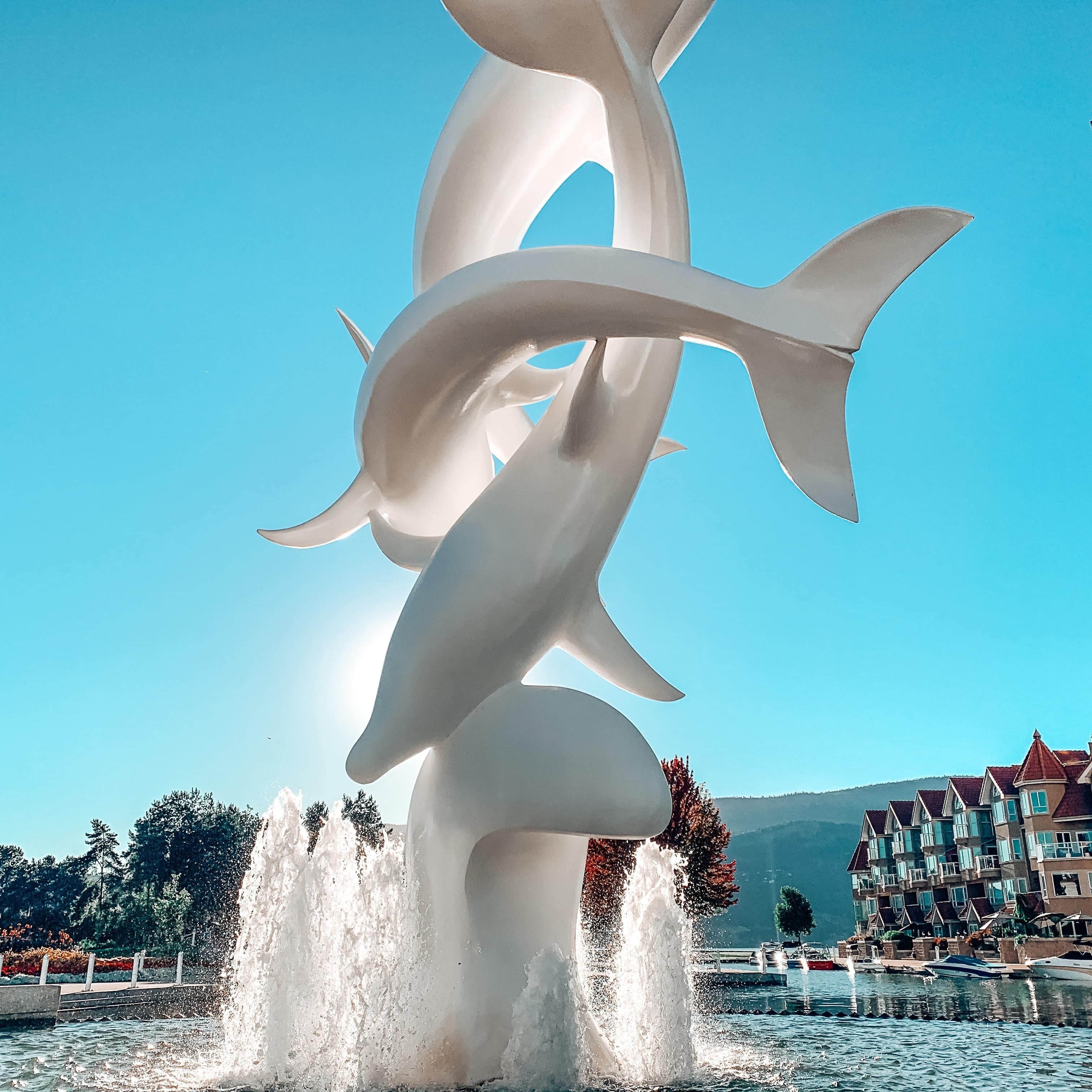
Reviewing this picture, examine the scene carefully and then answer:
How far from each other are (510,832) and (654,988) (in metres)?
2.66

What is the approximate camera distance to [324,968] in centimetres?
893

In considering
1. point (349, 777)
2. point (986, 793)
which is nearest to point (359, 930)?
point (349, 777)

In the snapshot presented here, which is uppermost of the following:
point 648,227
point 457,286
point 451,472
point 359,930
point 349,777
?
point 648,227

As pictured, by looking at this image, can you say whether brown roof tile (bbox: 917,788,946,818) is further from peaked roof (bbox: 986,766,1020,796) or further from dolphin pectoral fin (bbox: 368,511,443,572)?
dolphin pectoral fin (bbox: 368,511,443,572)

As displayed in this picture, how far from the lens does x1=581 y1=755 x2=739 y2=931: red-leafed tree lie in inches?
1043

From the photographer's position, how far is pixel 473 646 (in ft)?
24.9

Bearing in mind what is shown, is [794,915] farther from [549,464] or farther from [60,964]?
[549,464]

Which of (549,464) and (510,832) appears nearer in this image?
(510,832)

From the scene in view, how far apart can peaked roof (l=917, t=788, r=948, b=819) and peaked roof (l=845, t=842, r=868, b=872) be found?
7.24 m

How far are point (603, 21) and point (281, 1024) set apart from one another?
872 cm

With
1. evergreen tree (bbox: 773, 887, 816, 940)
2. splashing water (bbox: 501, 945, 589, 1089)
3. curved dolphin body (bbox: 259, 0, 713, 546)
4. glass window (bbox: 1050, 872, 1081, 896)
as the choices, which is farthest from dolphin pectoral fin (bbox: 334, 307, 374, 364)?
evergreen tree (bbox: 773, 887, 816, 940)

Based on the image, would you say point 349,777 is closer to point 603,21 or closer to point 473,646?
point 473,646

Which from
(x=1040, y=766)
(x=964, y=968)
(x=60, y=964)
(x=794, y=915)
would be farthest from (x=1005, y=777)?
(x=60, y=964)

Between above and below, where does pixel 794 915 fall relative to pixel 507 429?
below
